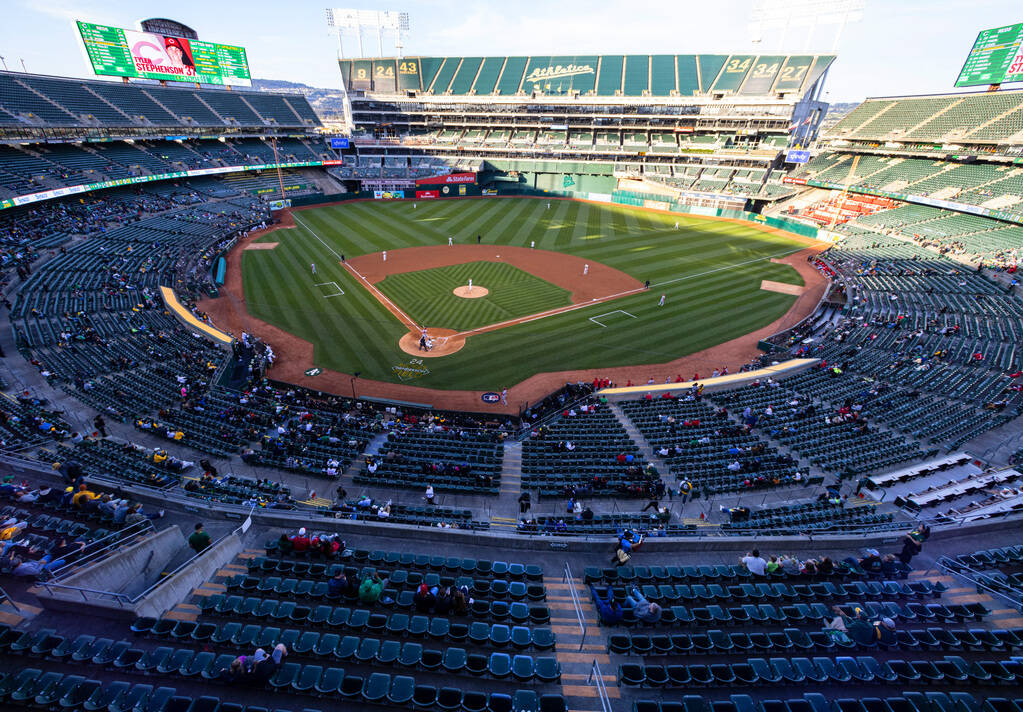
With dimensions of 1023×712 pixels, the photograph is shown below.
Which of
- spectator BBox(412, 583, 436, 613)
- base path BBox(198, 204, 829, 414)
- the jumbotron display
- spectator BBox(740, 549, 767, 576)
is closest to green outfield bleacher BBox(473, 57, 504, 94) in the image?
the jumbotron display

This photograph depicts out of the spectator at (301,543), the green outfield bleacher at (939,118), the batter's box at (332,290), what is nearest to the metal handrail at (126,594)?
the spectator at (301,543)

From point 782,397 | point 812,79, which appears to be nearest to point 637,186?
point 812,79

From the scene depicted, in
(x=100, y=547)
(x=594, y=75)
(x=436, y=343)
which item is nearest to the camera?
(x=100, y=547)

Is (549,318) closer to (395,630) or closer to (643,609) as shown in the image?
(643,609)

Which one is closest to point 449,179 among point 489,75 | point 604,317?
point 489,75

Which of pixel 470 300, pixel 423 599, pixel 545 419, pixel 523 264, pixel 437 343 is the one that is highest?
pixel 523 264

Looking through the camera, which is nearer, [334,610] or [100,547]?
[334,610]

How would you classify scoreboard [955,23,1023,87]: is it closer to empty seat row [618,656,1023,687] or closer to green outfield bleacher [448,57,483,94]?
green outfield bleacher [448,57,483,94]
